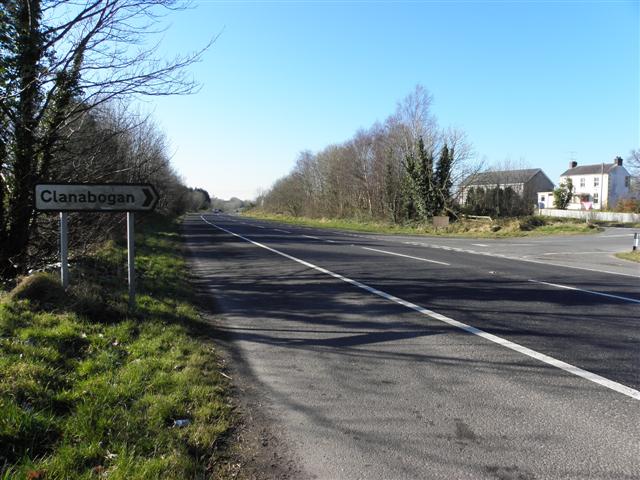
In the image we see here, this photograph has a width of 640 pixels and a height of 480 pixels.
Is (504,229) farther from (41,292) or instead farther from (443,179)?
(41,292)

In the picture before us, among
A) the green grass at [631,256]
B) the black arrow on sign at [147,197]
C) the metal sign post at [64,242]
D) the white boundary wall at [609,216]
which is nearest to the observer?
the metal sign post at [64,242]

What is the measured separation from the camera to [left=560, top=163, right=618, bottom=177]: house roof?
81.9 m

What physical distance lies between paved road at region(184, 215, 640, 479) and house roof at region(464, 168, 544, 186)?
35154 mm

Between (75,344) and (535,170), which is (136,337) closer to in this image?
(75,344)

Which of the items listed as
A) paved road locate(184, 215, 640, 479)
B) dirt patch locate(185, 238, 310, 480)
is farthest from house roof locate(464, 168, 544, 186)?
dirt patch locate(185, 238, 310, 480)

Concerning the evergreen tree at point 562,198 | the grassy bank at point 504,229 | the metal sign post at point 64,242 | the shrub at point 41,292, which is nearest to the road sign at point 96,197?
the metal sign post at point 64,242

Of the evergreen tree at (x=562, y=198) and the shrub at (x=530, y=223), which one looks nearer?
the shrub at (x=530, y=223)

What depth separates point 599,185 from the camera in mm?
82812

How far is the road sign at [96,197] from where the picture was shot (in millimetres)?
6832

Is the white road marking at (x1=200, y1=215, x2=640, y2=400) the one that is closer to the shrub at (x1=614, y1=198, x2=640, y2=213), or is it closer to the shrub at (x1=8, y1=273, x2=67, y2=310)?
the shrub at (x1=8, y1=273, x2=67, y2=310)

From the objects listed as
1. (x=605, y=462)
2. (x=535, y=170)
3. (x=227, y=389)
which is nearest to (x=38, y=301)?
(x=227, y=389)

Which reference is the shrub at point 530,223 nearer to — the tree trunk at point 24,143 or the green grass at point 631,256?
the green grass at point 631,256

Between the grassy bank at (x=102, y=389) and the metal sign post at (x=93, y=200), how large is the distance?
653 millimetres

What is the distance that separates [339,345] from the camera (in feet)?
20.1
